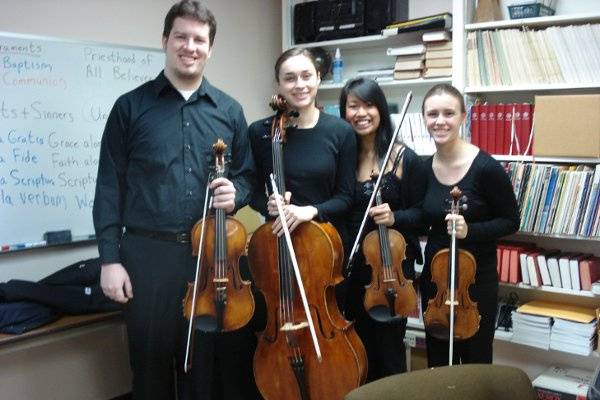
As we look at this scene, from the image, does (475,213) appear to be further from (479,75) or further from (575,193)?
(479,75)

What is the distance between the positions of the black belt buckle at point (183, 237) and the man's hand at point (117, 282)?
0.20 meters

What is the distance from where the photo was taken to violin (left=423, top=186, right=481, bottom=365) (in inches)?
79.3

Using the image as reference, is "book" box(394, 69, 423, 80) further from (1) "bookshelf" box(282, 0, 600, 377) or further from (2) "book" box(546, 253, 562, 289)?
(2) "book" box(546, 253, 562, 289)

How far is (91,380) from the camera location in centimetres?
286

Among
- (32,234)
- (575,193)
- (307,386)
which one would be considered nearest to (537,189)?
(575,193)

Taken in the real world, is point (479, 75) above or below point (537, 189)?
above

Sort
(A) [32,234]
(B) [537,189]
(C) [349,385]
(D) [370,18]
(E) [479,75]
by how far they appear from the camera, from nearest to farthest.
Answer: (C) [349,385] < (A) [32,234] < (B) [537,189] < (E) [479,75] < (D) [370,18]

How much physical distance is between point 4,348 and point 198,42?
1.48 metres

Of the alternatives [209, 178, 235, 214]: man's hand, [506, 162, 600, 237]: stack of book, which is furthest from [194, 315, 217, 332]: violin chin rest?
[506, 162, 600, 237]: stack of book

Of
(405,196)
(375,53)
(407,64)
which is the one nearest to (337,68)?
(375,53)

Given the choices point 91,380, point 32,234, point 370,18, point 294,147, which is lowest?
point 91,380

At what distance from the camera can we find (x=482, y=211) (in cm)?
213

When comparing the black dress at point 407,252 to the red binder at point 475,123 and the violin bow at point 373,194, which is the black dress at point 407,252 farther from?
the red binder at point 475,123

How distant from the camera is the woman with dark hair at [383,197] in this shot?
2229 millimetres
